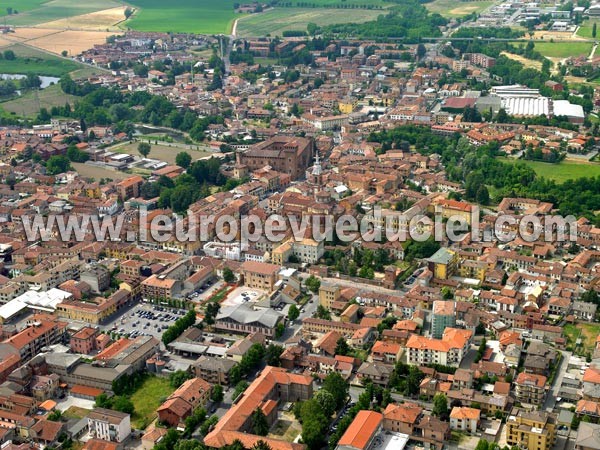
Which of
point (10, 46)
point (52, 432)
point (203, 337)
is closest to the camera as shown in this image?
point (52, 432)

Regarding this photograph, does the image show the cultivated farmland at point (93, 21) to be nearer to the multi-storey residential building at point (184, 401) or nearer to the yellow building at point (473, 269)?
the yellow building at point (473, 269)

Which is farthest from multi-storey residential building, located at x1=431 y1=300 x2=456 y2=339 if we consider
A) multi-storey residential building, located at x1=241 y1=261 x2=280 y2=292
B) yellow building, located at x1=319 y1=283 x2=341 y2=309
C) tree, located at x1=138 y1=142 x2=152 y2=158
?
tree, located at x1=138 y1=142 x2=152 y2=158

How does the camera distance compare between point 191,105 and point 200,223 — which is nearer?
point 200,223

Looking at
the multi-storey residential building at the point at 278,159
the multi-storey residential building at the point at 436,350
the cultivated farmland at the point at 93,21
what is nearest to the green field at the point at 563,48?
the multi-storey residential building at the point at 278,159

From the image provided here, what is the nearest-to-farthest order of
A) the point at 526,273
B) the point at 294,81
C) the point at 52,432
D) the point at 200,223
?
the point at 52,432
the point at 526,273
the point at 200,223
the point at 294,81

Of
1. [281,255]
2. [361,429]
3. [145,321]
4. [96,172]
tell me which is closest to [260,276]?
[281,255]

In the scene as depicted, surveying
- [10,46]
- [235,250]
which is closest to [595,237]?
[235,250]

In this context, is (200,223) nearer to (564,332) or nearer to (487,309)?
(487,309)

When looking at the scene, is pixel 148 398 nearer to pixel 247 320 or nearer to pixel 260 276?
pixel 247 320
